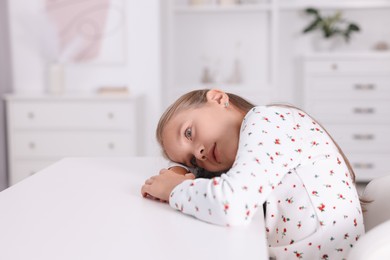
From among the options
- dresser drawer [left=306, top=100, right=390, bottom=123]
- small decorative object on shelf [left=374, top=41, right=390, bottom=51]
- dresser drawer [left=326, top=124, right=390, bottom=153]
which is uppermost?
small decorative object on shelf [left=374, top=41, right=390, bottom=51]

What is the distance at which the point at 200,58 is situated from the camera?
520cm

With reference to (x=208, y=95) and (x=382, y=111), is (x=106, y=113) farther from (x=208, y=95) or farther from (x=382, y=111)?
(x=208, y=95)

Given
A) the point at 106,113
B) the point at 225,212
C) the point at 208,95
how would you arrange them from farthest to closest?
the point at 106,113 < the point at 208,95 < the point at 225,212

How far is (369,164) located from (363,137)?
207 millimetres

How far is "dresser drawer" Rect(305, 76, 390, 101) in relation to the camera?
181 inches

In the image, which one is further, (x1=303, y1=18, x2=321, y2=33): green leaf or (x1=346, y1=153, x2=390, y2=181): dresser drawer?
(x1=303, y1=18, x2=321, y2=33): green leaf

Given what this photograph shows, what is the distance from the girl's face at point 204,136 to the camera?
139 cm

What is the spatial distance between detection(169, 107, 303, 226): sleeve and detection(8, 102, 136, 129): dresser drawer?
276 centimetres

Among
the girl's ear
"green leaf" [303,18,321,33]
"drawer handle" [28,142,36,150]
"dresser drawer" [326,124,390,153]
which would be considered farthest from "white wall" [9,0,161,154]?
the girl's ear

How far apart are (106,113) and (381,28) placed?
2447 mm

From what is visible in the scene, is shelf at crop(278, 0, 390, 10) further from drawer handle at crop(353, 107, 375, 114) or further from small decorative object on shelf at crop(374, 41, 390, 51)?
drawer handle at crop(353, 107, 375, 114)

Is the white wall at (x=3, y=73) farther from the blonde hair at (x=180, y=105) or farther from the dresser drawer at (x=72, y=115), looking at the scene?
the blonde hair at (x=180, y=105)

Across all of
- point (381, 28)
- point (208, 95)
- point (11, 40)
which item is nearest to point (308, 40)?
point (381, 28)

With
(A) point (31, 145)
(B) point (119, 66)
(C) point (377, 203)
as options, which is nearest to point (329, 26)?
(B) point (119, 66)
